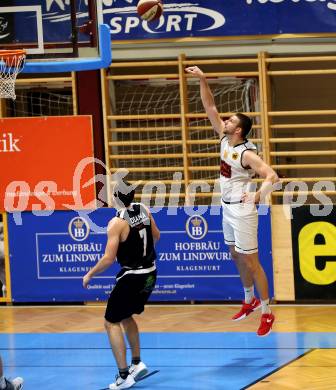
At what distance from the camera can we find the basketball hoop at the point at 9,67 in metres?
10.4

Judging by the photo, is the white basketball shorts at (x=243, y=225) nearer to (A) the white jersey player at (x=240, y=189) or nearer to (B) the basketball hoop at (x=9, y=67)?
(A) the white jersey player at (x=240, y=189)

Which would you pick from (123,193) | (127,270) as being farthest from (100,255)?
(123,193)

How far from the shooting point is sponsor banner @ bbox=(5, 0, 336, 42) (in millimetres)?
12773

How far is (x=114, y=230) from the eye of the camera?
892 cm

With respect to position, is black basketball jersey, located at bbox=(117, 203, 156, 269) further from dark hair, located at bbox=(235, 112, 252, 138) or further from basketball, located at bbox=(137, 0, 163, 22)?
basketball, located at bbox=(137, 0, 163, 22)

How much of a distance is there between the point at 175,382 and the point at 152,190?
489cm

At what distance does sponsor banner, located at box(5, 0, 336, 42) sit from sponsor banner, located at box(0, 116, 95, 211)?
148 centimetres

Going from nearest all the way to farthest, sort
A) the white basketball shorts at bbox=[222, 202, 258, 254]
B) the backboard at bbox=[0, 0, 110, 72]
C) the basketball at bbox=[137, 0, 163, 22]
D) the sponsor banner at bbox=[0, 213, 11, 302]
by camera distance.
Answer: the white basketball shorts at bbox=[222, 202, 258, 254] → the backboard at bbox=[0, 0, 110, 72] → the basketball at bbox=[137, 0, 163, 22] → the sponsor banner at bbox=[0, 213, 11, 302]

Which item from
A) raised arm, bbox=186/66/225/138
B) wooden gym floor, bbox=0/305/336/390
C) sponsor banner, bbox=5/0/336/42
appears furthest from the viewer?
sponsor banner, bbox=5/0/336/42

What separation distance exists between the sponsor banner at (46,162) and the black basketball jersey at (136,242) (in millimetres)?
4402

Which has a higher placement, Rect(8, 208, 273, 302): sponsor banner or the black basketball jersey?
the black basketball jersey

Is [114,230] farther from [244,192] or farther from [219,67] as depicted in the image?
[219,67]

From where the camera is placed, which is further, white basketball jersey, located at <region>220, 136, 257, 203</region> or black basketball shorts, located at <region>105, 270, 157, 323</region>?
white basketball jersey, located at <region>220, 136, 257, 203</region>

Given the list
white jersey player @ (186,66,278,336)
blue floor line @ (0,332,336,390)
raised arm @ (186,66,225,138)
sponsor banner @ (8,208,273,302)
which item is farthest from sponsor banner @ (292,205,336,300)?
raised arm @ (186,66,225,138)
